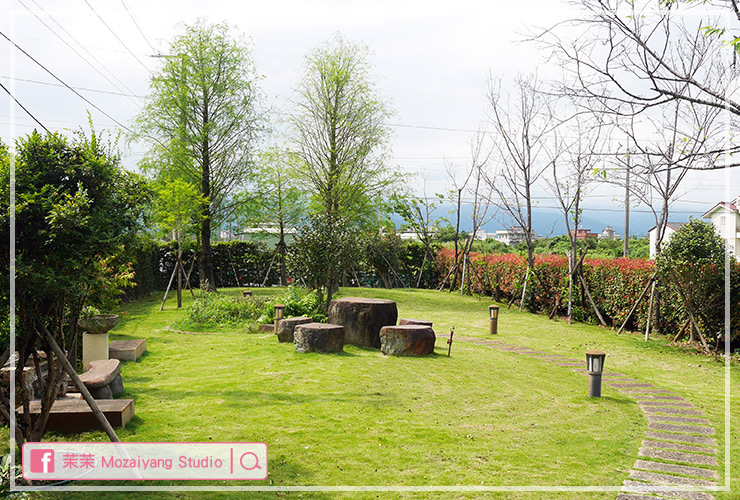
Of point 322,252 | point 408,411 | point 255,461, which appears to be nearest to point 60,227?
point 255,461

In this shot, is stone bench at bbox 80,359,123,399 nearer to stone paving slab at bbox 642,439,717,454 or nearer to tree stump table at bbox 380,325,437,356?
tree stump table at bbox 380,325,437,356

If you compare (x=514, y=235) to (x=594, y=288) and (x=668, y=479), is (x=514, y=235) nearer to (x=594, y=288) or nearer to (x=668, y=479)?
(x=594, y=288)

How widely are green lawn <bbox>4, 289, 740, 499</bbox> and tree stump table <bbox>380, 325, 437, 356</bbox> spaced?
0.29 meters

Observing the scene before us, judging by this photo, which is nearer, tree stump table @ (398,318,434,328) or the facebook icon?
the facebook icon

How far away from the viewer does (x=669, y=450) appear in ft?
17.1

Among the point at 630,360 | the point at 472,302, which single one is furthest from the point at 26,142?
the point at 472,302

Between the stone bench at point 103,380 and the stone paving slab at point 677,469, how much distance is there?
17.5 feet

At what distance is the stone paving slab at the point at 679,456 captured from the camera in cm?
496

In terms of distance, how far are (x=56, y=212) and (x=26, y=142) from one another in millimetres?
797

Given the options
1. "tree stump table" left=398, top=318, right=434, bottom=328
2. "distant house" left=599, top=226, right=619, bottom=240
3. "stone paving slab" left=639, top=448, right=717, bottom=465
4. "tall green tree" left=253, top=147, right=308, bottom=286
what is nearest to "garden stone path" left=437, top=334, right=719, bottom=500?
"stone paving slab" left=639, top=448, right=717, bottom=465

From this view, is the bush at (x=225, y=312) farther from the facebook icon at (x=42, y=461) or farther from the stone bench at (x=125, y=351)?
the facebook icon at (x=42, y=461)

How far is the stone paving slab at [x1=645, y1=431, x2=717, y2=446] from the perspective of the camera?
548 cm

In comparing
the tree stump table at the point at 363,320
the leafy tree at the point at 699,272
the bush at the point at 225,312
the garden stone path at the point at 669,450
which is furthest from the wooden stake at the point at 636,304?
the bush at the point at 225,312

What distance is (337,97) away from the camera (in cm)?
2019
